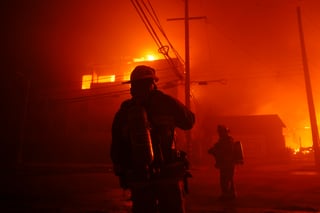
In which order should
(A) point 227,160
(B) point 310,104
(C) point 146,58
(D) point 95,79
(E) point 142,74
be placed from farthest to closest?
(D) point 95,79 < (C) point 146,58 < (B) point 310,104 < (A) point 227,160 < (E) point 142,74

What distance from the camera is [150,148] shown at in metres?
2.51

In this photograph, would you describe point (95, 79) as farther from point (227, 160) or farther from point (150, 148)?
point (150, 148)

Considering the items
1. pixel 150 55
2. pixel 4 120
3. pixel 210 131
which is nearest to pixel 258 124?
pixel 210 131

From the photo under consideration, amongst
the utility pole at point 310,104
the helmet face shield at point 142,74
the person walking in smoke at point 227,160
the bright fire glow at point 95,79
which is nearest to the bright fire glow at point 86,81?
the bright fire glow at point 95,79

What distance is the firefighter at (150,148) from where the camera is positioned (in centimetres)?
256

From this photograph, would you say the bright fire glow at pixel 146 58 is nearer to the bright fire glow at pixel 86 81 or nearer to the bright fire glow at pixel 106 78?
the bright fire glow at pixel 106 78

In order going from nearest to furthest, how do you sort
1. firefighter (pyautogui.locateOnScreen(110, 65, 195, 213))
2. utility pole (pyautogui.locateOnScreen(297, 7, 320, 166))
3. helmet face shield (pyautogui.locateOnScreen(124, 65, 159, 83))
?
1. firefighter (pyautogui.locateOnScreen(110, 65, 195, 213))
2. helmet face shield (pyautogui.locateOnScreen(124, 65, 159, 83))
3. utility pole (pyautogui.locateOnScreen(297, 7, 320, 166))

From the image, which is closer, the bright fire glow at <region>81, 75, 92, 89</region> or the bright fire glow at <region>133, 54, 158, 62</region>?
the bright fire glow at <region>133, 54, 158, 62</region>

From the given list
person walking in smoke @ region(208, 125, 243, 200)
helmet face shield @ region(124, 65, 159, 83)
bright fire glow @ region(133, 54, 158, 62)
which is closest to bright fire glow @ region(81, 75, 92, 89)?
bright fire glow @ region(133, 54, 158, 62)

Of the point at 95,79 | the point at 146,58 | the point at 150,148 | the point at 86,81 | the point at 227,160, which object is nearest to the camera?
the point at 150,148

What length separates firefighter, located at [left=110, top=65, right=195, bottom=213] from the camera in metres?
2.56

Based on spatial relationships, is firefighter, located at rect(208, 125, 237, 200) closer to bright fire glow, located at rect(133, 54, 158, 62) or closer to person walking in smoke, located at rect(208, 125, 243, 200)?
person walking in smoke, located at rect(208, 125, 243, 200)

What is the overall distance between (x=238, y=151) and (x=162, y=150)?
529 centimetres

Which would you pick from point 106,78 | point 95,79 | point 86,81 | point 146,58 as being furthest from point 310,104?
point 86,81
